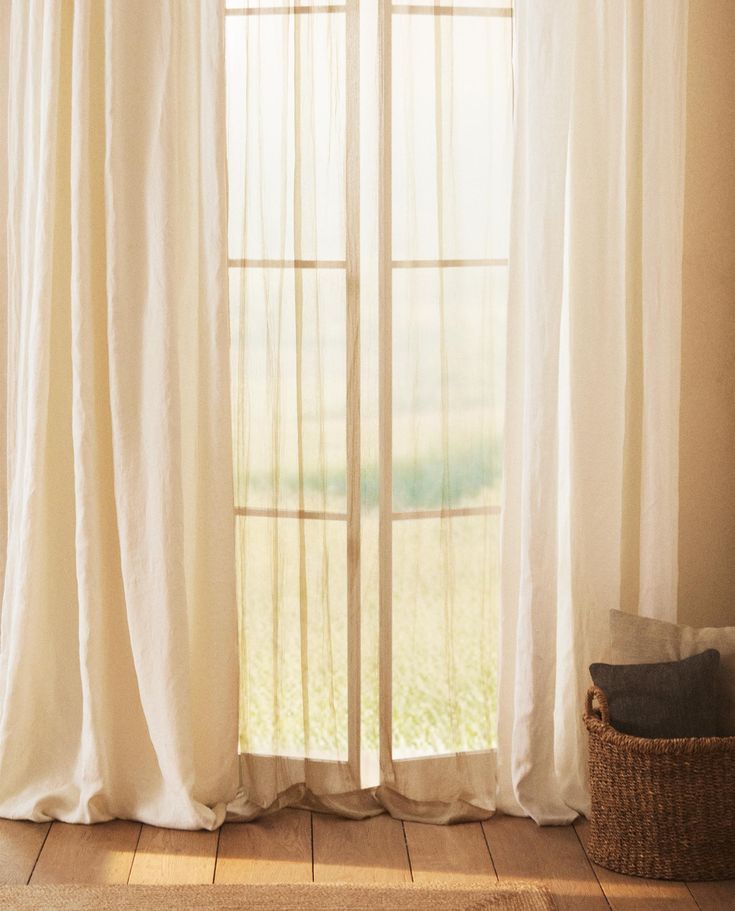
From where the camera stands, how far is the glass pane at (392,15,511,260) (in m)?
2.50

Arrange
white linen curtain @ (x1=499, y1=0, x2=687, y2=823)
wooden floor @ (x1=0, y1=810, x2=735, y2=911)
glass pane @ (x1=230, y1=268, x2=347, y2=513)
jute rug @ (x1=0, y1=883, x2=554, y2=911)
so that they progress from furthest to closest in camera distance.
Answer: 1. glass pane @ (x1=230, y1=268, x2=347, y2=513)
2. white linen curtain @ (x1=499, y1=0, x2=687, y2=823)
3. wooden floor @ (x1=0, y1=810, x2=735, y2=911)
4. jute rug @ (x1=0, y1=883, x2=554, y2=911)

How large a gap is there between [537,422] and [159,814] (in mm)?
1334

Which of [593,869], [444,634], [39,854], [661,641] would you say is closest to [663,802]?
[593,869]

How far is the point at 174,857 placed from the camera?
249cm

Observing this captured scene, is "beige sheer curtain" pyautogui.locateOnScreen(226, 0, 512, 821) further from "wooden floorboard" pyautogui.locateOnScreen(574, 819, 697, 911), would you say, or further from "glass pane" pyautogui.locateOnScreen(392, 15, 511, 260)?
"wooden floorboard" pyautogui.locateOnScreen(574, 819, 697, 911)

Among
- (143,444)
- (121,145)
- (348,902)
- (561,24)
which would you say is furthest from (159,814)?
(561,24)

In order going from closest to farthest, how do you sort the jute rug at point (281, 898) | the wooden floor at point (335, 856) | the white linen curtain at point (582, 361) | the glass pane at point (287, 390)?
the jute rug at point (281, 898)
the wooden floor at point (335, 856)
the white linen curtain at point (582, 361)
the glass pane at point (287, 390)

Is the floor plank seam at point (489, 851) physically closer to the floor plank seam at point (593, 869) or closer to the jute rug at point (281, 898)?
the jute rug at point (281, 898)

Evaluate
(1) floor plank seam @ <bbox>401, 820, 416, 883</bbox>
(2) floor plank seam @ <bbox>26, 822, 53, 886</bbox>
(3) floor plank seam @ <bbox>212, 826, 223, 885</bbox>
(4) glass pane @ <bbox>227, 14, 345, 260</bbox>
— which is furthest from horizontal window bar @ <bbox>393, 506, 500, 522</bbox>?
(2) floor plank seam @ <bbox>26, 822, 53, 886</bbox>

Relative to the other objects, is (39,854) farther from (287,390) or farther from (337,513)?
(287,390)

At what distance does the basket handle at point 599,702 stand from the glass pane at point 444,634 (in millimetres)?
302

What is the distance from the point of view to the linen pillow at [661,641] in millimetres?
2490

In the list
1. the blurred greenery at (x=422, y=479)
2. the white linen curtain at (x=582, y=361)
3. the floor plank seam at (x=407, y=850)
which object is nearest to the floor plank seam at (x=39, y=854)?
the floor plank seam at (x=407, y=850)

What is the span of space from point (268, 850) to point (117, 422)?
107 centimetres
